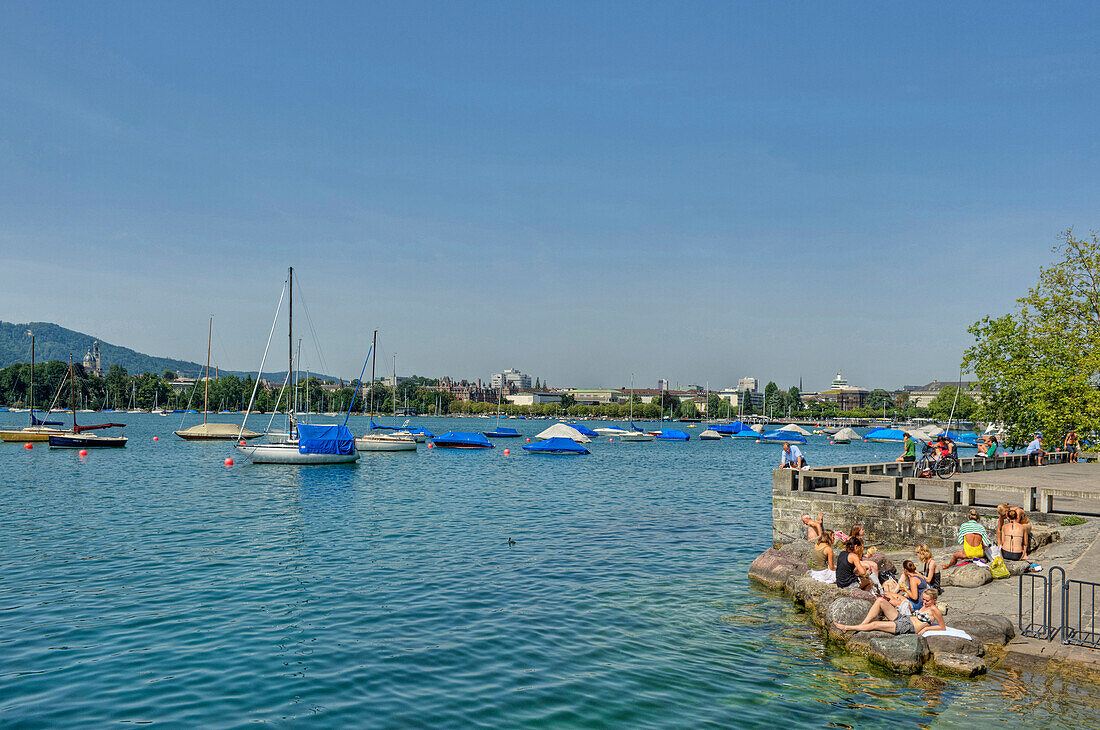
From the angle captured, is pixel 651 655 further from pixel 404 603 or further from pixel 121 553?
pixel 121 553

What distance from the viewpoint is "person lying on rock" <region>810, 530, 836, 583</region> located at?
17516 millimetres

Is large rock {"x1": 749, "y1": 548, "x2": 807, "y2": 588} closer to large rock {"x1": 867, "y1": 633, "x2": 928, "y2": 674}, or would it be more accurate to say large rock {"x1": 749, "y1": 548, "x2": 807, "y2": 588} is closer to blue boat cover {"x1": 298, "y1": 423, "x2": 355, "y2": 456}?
large rock {"x1": 867, "y1": 633, "x2": 928, "y2": 674}

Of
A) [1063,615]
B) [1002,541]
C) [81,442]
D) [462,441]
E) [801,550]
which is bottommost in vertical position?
[462,441]

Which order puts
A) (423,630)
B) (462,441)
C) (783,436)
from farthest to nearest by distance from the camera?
1. (783,436)
2. (462,441)
3. (423,630)

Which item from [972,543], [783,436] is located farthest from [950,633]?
[783,436]

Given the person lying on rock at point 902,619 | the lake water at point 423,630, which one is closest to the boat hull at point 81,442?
the lake water at point 423,630

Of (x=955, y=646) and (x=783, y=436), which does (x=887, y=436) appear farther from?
(x=955, y=646)

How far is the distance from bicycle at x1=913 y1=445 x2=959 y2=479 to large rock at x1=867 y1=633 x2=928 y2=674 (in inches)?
781

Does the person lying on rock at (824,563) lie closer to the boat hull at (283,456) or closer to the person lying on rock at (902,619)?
the person lying on rock at (902,619)

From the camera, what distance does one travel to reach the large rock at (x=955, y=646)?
41.3 feet

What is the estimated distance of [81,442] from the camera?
7019 cm

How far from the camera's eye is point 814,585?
17.1 metres

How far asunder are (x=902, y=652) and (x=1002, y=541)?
7.89m

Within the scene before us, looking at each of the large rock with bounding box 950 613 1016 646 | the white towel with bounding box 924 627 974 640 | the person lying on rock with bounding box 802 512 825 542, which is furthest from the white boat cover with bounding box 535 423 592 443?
the white towel with bounding box 924 627 974 640
